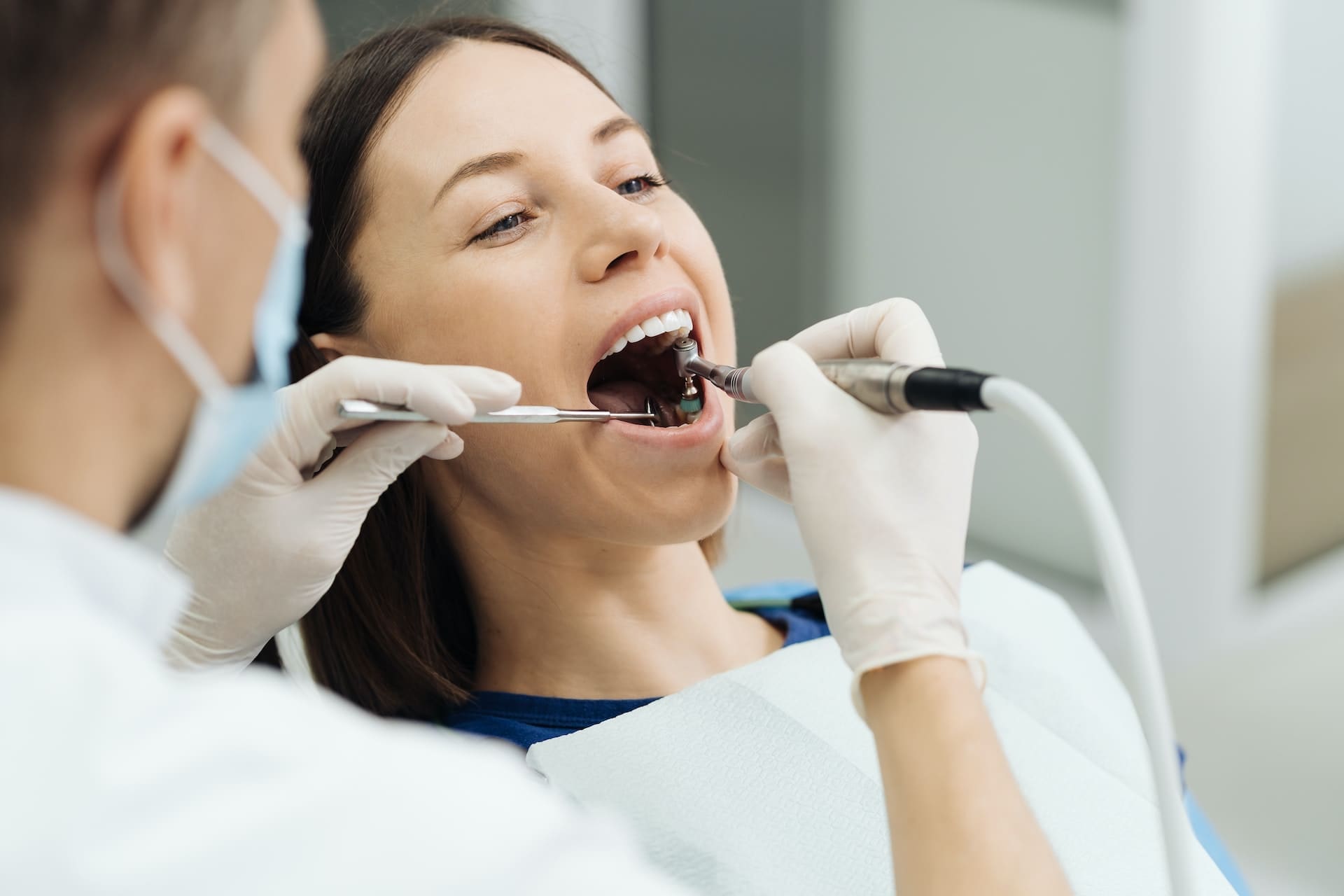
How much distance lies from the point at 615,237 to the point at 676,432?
195mm

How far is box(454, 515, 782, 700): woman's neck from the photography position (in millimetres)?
1406

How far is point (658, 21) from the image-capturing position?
3.92m

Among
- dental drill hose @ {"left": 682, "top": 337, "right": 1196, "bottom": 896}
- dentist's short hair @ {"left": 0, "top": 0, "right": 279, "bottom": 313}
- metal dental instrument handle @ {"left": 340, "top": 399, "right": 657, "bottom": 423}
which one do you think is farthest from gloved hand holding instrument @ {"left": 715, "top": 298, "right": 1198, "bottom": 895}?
dentist's short hair @ {"left": 0, "top": 0, "right": 279, "bottom": 313}

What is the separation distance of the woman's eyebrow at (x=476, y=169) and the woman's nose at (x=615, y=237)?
0.32ft

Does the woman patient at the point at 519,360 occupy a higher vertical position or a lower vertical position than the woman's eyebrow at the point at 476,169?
lower

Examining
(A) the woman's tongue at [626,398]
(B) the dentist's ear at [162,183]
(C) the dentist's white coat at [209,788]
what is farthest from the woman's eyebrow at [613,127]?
(C) the dentist's white coat at [209,788]

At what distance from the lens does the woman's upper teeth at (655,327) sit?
4.26 feet

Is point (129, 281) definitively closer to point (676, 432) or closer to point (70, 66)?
point (70, 66)

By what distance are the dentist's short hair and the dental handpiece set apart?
51cm

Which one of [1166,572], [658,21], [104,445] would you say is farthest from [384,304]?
[658,21]

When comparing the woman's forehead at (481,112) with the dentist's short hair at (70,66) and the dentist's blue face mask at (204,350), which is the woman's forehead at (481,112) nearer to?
the dentist's blue face mask at (204,350)

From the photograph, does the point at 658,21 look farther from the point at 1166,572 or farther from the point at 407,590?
the point at 407,590

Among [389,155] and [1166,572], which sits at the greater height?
[389,155]

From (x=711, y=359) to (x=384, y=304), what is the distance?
1.08 ft
